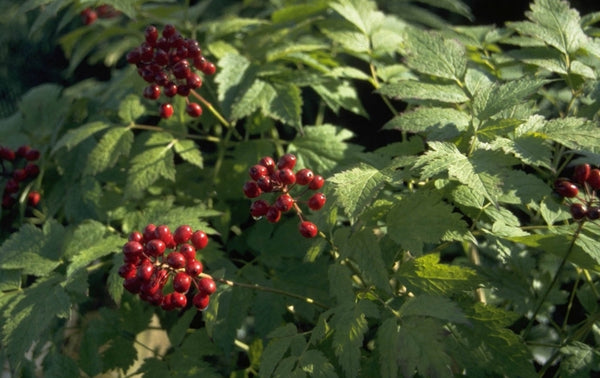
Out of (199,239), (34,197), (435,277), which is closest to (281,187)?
(199,239)

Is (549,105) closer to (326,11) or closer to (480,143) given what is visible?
(326,11)

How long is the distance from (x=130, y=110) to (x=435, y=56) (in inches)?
35.1

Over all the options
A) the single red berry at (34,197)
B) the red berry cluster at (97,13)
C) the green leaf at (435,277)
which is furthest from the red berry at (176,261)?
the red berry cluster at (97,13)

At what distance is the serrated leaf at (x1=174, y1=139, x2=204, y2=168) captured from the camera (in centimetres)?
170

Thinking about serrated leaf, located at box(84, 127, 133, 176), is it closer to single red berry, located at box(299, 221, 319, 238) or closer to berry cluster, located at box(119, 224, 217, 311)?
berry cluster, located at box(119, 224, 217, 311)

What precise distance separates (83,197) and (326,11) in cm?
105

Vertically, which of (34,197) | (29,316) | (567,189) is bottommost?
(34,197)

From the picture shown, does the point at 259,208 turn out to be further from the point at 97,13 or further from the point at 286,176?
the point at 97,13

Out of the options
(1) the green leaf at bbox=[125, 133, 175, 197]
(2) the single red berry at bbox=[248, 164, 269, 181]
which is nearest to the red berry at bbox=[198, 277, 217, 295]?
(2) the single red berry at bbox=[248, 164, 269, 181]

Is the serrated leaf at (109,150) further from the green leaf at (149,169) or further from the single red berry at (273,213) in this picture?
the single red berry at (273,213)

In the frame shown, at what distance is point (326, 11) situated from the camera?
222 centimetres

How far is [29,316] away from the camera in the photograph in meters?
1.34

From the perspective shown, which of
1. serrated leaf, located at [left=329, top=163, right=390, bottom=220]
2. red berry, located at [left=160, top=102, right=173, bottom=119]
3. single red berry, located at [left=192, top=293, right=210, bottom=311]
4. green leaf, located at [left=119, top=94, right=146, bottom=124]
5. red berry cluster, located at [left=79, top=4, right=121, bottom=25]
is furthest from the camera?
red berry cluster, located at [left=79, top=4, right=121, bottom=25]

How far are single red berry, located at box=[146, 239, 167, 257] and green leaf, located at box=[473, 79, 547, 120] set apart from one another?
0.64 m
